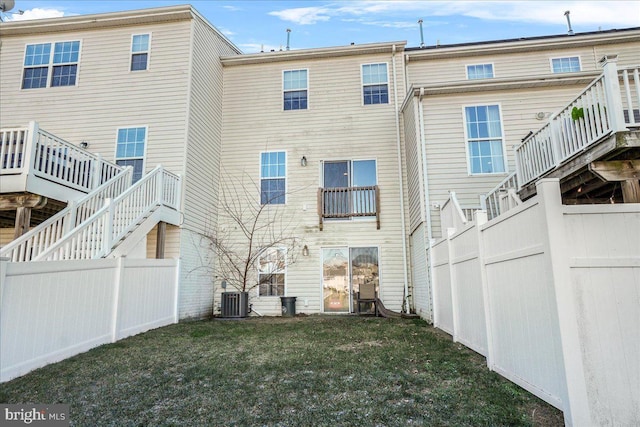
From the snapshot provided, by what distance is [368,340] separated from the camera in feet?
19.6

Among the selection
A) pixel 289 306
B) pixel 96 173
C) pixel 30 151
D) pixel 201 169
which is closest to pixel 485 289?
pixel 289 306

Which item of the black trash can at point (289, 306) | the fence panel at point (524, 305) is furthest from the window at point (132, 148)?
the fence panel at point (524, 305)

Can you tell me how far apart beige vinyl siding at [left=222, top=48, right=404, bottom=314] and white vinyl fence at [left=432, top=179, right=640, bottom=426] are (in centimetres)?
675

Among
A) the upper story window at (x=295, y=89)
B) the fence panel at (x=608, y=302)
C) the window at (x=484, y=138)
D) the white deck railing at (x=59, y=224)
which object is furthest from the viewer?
the upper story window at (x=295, y=89)

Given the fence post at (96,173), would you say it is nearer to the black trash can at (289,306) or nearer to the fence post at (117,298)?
the fence post at (117,298)

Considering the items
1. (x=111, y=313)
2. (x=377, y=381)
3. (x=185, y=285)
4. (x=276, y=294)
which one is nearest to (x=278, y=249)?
(x=276, y=294)

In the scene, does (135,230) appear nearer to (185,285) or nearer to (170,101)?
(185,285)

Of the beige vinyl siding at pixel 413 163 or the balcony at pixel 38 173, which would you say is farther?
the beige vinyl siding at pixel 413 163

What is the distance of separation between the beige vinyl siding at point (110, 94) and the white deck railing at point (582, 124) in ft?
26.4

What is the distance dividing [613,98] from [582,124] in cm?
62

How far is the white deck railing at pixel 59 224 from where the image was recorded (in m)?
5.60

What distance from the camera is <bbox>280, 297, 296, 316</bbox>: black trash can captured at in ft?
32.4

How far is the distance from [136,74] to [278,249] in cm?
641
